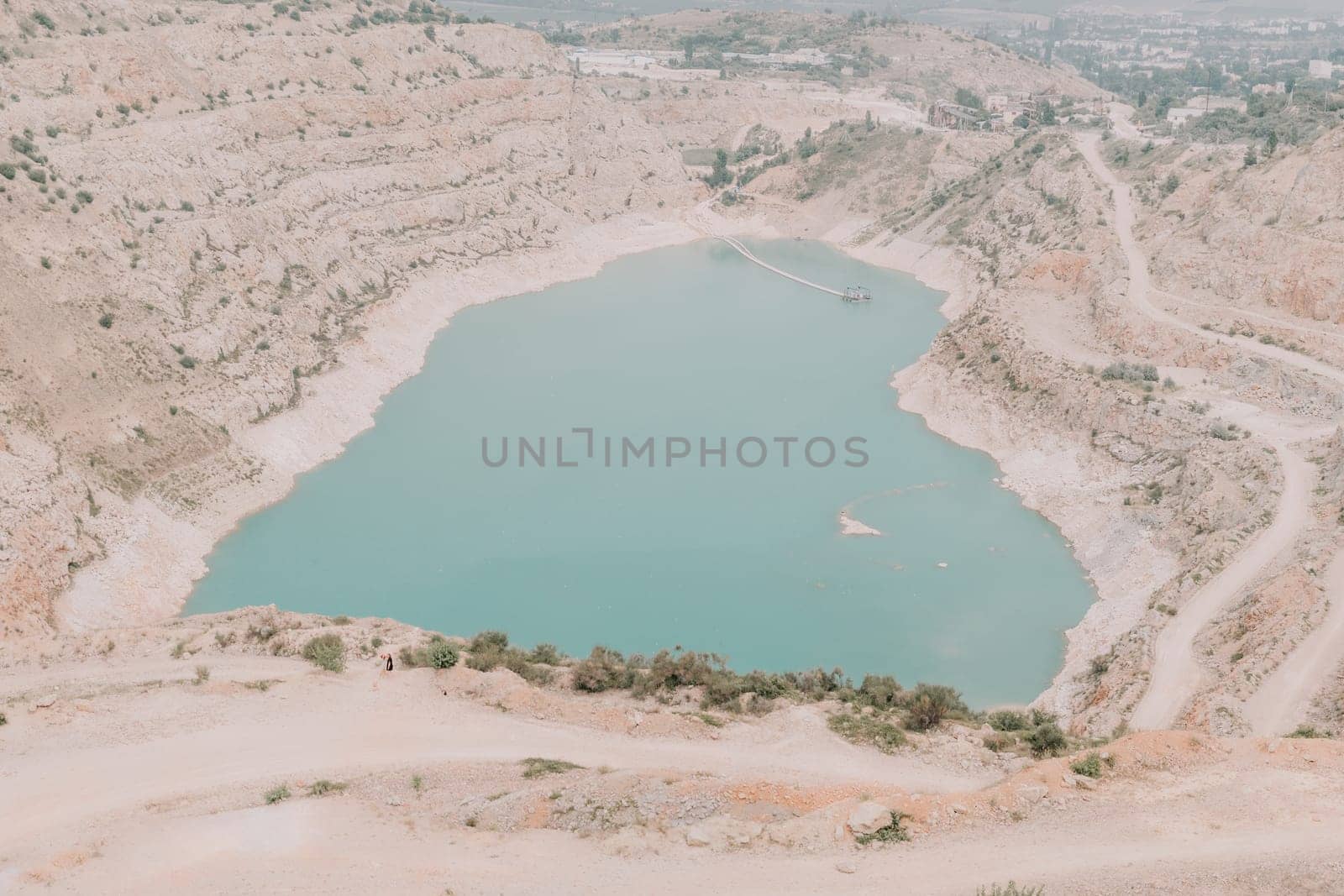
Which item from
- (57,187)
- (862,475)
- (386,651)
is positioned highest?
(57,187)

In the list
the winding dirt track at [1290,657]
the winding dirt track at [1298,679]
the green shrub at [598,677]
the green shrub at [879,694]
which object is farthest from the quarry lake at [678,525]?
the green shrub at [598,677]

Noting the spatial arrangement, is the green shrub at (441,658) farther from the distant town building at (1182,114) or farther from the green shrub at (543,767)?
the distant town building at (1182,114)

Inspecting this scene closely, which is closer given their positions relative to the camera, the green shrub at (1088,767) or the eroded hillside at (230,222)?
the green shrub at (1088,767)

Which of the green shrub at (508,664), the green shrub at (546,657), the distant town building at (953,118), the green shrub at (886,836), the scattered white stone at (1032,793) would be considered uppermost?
the distant town building at (953,118)

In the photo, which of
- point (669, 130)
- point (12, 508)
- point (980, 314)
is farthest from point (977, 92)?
point (12, 508)

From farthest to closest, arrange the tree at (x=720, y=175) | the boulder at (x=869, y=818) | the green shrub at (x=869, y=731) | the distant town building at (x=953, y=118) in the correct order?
the distant town building at (x=953, y=118) → the tree at (x=720, y=175) → the green shrub at (x=869, y=731) → the boulder at (x=869, y=818)

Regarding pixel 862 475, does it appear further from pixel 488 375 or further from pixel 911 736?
pixel 911 736
